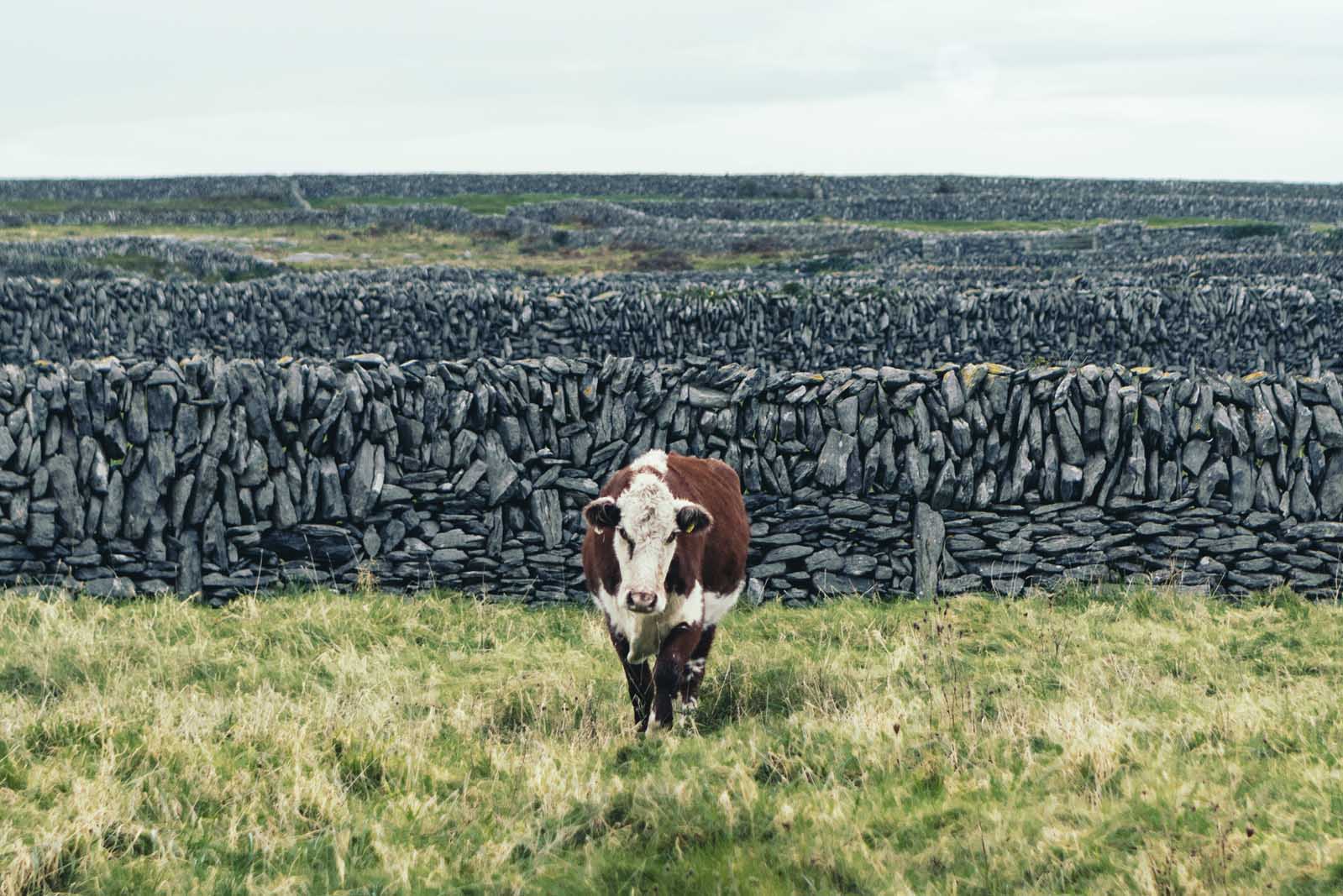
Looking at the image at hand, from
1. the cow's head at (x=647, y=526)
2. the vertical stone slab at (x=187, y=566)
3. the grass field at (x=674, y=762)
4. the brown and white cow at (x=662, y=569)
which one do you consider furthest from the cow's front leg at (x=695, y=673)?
the vertical stone slab at (x=187, y=566)

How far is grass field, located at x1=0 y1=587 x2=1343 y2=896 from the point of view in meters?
5.13

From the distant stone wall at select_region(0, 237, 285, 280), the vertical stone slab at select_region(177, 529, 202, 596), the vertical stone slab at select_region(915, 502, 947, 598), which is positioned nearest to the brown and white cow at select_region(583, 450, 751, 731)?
the vertical stone slab at select_region(915, 502, 947, 598)

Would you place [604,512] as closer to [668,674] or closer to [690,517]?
[690,517]

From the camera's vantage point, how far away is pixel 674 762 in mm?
6609

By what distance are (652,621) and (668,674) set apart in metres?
0.38

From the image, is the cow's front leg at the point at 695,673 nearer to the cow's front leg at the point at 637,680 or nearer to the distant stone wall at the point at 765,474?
the cow's front leg at the point at 637,680

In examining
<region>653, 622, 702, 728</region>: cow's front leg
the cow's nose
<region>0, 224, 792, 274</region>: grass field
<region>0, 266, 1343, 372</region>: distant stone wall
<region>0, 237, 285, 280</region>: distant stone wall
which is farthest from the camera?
<region>0, 224, 792, 274</region>: grass field

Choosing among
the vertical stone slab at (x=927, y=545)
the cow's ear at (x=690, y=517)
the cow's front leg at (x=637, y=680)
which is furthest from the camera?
the vertical stone slab at (x=927, y=545)

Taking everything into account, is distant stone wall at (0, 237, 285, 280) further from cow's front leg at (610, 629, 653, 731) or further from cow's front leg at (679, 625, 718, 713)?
cow's front leg at (610, 629, 653, 731)

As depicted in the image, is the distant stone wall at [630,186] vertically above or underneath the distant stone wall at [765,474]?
above

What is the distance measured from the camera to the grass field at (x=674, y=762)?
16.8 ft

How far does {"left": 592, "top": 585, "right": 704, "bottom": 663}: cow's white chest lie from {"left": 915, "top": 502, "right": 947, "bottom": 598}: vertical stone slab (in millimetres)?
4134

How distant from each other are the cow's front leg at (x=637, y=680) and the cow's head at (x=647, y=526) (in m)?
0.50

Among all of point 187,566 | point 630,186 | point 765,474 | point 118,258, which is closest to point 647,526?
point 765,474
